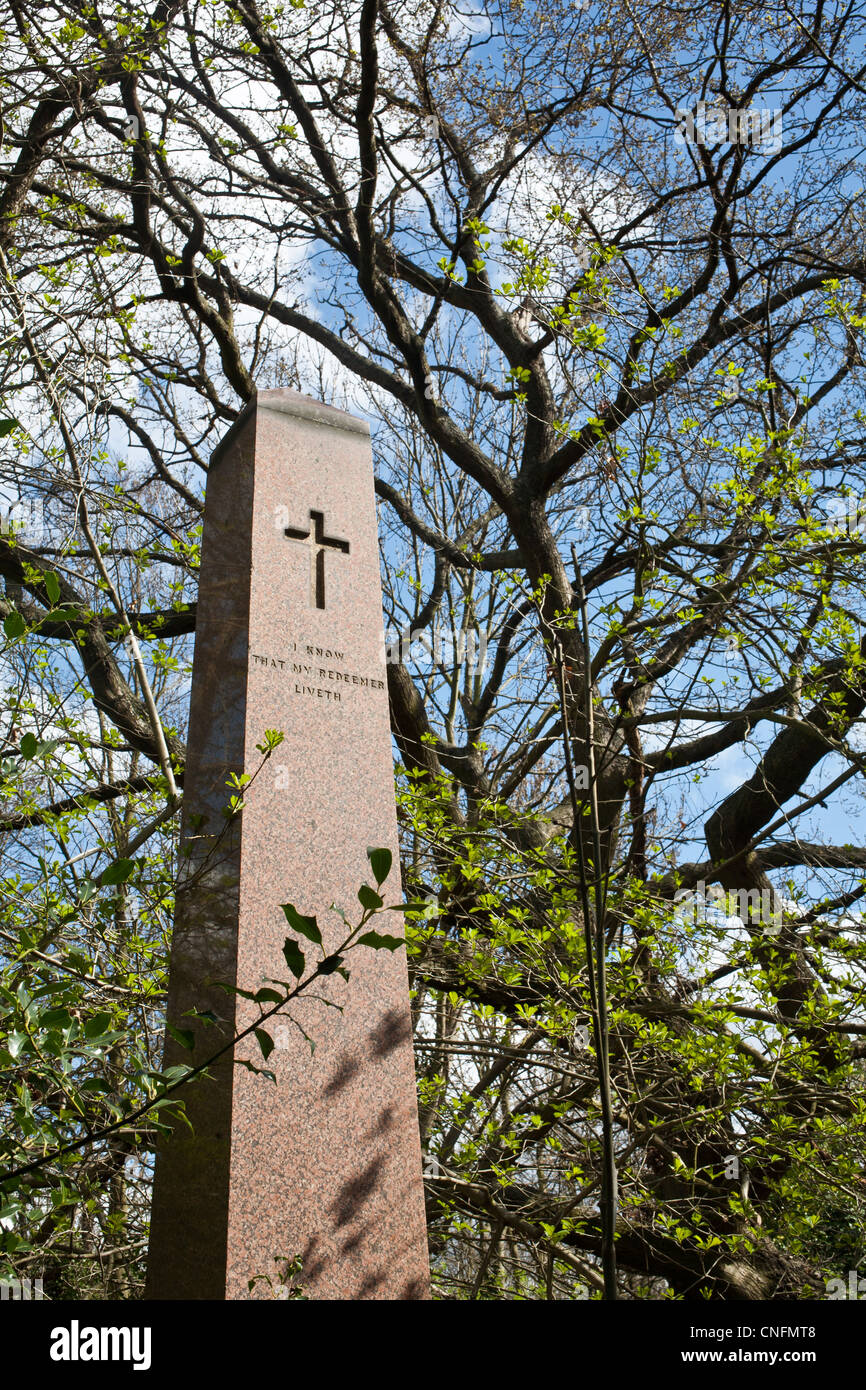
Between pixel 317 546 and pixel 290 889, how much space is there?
4.30 feet

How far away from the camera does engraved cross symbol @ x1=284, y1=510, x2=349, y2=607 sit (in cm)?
382

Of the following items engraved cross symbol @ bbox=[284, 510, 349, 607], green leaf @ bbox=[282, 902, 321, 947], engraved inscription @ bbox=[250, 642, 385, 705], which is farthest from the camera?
engraved cross symbol @ bbox=[284, 510, 349, 607]

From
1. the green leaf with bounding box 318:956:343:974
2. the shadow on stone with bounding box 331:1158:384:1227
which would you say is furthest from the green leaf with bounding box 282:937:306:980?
the shadow on stone with bounding box 331:1158:384:1227

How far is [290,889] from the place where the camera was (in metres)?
3.20

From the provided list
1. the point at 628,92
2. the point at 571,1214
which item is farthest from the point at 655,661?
the point at 628,92

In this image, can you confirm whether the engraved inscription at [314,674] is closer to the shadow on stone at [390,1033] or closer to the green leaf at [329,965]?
the shadow on stone at [390,1033]

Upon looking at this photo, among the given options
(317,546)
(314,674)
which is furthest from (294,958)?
(317,546)

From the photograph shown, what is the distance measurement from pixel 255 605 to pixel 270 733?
0.57 metres

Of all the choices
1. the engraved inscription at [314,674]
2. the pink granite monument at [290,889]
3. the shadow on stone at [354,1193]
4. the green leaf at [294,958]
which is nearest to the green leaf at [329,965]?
the green leaf at [294,958]

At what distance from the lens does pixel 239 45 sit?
800cm

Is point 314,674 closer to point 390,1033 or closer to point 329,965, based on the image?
point 390,1033

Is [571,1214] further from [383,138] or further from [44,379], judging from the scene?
[383,138]

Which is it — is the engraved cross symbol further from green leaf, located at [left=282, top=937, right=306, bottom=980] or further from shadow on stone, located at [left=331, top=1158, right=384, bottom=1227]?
green leaf, located at [left=282, top=937, right=306, bottom=980]

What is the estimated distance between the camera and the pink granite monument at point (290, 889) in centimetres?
281
